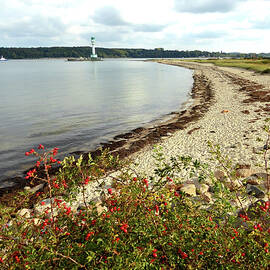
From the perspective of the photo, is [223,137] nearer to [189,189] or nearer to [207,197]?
[189,189]

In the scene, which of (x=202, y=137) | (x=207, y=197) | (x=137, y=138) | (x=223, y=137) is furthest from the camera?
(x=137, y=138)

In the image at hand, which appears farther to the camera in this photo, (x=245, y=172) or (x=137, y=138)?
(x=137, y=138)

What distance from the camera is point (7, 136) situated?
2336 cm

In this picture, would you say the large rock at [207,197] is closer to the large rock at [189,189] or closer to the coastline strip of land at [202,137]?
the large rock at [189,189]

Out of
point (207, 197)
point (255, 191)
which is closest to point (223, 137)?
point (255, 191)

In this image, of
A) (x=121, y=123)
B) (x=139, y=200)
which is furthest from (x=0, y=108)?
(x=139, y=200)

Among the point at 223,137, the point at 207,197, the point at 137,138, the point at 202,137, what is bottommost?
the point at 137,138

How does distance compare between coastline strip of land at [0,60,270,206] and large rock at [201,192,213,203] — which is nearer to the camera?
large rock at [201,192,213,203]

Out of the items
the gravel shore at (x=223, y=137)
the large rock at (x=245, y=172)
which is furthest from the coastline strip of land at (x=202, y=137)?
the large rock at (x=245, y=172)

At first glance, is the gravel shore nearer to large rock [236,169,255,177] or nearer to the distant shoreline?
large rock [236,169,255,177]

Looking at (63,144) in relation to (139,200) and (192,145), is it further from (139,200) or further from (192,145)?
(139,200)

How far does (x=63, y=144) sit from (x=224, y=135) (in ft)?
47.4

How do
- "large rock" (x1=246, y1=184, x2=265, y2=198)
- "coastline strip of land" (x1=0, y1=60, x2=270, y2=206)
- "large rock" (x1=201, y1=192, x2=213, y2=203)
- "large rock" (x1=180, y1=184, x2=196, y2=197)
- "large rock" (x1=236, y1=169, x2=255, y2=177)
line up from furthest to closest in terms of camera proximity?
1. "coastline strip of land" (x1=0, y1=60, x2=270, y2=206)
2. "large rock" (x1=236, y1=169, x2=255, y2=177)
3. "large rock" (x1=180, y1=184, x2=196, y2=197)
4. "large rock" (x1=201, y1=192, x2=213, y2=203)
5. "large rock" (x1=246, y1=184, x2=265, y2=198)

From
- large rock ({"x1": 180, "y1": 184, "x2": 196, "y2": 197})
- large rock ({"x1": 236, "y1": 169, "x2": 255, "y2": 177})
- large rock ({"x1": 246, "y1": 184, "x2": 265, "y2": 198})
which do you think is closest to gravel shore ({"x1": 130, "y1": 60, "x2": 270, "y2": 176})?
large rock ({"x1": 236, "y1": 169, "x2": 255, "y2": 177})
